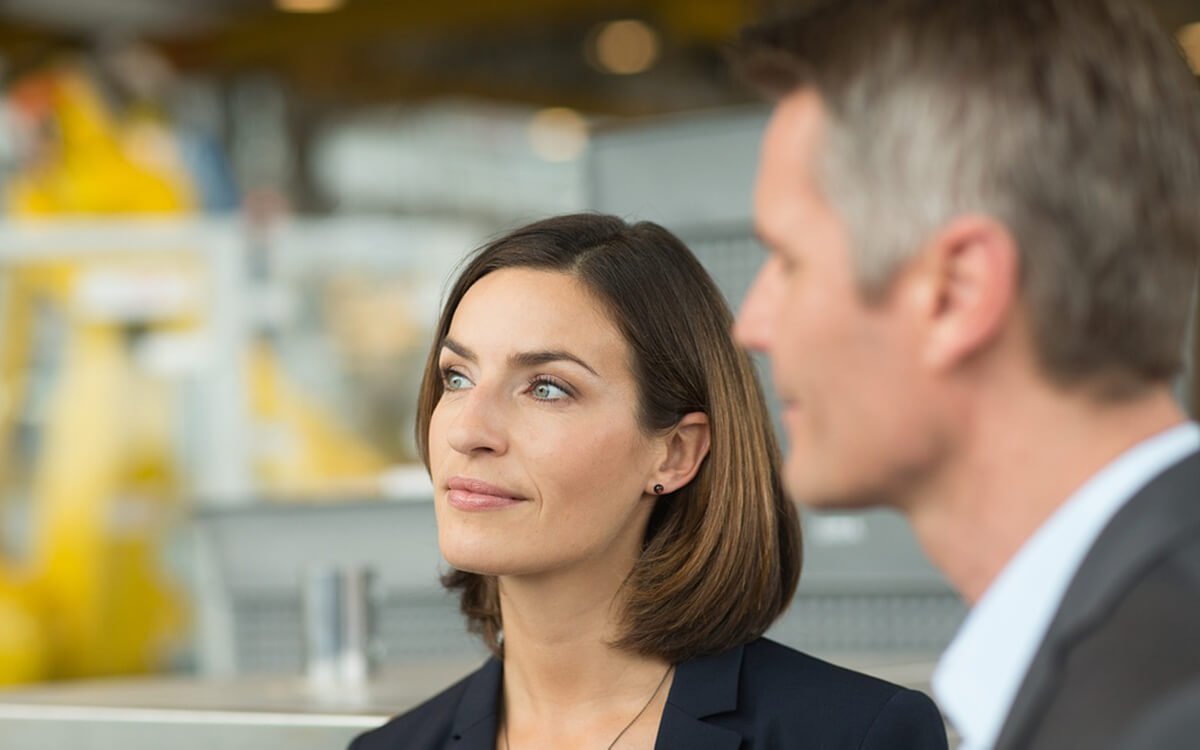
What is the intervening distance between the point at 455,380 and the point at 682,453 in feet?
0.80

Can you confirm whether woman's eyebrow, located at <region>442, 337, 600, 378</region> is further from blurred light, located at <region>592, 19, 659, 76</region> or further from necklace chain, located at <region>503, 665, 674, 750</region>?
blurred light, located at <region>592, 19, 659, 76</region>

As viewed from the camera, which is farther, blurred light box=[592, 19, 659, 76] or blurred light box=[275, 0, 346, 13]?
blurred light box=[592, 19, 659, 76]

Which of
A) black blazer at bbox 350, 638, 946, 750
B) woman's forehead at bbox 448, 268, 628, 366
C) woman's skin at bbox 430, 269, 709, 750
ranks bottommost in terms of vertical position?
black blazer at bbox 350, 638, 946, 750

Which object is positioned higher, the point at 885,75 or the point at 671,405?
the point at 885,75

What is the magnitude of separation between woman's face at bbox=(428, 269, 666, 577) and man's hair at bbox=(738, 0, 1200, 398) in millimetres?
715

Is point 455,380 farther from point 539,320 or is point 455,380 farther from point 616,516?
point 616,516

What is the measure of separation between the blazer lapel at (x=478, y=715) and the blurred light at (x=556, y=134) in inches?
239

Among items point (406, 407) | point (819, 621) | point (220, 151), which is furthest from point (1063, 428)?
point (220, 151)

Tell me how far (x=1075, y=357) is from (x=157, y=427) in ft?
12.0

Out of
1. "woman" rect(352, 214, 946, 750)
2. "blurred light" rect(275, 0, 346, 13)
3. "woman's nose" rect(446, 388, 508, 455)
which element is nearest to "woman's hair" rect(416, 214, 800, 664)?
"woman" rect(352, 214, 946, 750)

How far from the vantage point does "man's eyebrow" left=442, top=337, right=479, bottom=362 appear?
1524 mm

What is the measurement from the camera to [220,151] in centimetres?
526

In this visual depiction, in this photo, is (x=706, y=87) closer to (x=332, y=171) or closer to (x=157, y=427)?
(x=332, y=171)

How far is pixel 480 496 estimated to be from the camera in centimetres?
146
